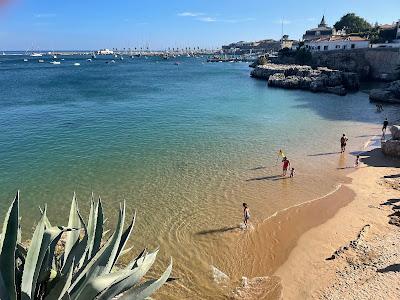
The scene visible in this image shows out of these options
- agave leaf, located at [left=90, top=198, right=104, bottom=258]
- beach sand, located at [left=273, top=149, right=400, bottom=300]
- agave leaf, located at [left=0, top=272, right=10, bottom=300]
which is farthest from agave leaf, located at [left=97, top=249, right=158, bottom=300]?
beach sand, located at [left=273, top=149, right=400, bottom=300]

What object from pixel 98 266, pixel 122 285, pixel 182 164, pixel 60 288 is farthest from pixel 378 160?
pixel 60 288

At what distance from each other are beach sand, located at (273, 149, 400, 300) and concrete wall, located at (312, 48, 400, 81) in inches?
2064

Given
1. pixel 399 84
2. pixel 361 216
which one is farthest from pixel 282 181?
pixel 399 84

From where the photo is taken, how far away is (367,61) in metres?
68.8

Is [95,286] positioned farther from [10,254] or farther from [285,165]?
[285,165]

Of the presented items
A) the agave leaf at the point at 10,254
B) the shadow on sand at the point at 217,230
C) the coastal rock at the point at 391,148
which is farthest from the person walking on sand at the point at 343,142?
the agave leaf at the point at 10,254

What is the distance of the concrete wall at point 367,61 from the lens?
62859mm

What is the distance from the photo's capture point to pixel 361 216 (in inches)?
575

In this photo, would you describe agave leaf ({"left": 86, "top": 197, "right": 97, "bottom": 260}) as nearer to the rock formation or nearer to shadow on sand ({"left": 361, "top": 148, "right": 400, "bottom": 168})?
shadow on sand ({"left": 361, "top": 148, "right": 400, "bottom": 168})

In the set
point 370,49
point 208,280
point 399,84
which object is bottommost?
point 208,280

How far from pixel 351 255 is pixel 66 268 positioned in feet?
32.6

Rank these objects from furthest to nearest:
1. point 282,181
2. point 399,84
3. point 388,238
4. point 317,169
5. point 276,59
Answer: point 276,59
point 399,84
point 317,169
point 282,181
point 388,238

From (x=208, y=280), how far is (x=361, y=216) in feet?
23.7

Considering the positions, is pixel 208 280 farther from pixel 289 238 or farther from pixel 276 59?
pixel 276 59
